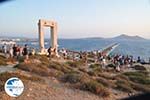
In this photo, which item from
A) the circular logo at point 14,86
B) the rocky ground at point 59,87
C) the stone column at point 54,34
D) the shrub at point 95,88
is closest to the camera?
the circular logo at point 14,86

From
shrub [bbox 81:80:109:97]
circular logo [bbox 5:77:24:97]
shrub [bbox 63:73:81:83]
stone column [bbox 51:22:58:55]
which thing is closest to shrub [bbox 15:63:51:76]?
shrub [bbox 63:73:81:83]

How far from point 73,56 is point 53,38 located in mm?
3897

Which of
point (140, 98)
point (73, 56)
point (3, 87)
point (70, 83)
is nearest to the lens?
point (140, 98)

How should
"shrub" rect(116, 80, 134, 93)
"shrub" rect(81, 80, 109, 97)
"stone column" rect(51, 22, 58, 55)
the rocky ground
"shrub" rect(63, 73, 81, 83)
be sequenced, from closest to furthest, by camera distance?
the rocky ground
"shrub" rect(81, 80, 109, 97)
"shrub" rect(63, 73, 81, 83)
"shrub" rect(116, 80, 134, 93)
"stone column" rect(51, 22, 58, 55)

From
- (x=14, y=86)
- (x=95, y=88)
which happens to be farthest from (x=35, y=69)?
(x=14, y=86)

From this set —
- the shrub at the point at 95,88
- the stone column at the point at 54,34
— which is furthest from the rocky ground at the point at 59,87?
the stone column at the point at 54,34

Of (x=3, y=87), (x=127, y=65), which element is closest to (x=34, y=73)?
(x=3, y=87)

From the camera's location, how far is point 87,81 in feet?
67.7

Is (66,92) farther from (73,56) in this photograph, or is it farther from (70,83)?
(73,56)

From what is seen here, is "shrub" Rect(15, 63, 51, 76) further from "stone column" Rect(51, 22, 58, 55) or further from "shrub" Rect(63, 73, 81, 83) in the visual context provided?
"stone column" Rect(51, 22, 58, 55)

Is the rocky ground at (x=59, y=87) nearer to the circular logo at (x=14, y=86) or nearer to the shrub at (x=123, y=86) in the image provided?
the shrub at (x=123, y=86)

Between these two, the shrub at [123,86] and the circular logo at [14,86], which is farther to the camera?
the shrub at [123,86]


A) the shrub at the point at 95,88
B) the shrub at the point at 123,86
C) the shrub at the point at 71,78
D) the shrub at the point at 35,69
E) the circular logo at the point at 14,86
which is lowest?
the shrub at the point at 123,86

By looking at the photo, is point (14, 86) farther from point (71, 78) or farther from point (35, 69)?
point (35, 69)
